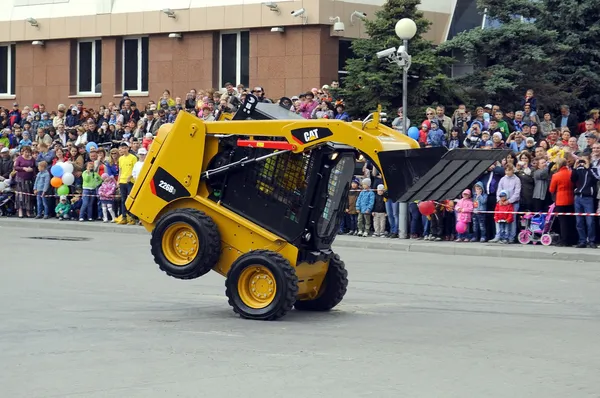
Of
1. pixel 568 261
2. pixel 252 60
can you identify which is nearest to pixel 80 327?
pixel 568 261

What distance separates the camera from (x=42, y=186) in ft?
105

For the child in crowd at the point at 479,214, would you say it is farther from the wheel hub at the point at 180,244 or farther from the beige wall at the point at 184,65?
the wheel hub at the point at 180,244

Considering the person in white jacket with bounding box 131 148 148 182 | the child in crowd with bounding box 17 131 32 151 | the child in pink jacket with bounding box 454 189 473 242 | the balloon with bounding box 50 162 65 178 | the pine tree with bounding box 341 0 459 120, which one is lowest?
the child in pink jacket with bounding box 454 189 473 242

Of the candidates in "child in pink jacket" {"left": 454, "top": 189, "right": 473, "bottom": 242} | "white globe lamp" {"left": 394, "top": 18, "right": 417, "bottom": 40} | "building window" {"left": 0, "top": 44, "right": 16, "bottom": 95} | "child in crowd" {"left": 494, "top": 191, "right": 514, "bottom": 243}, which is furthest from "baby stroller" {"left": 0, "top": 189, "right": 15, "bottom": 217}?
"child in crowd" {"left": 494, "top": 191, "right": 514, "bottom": 243}

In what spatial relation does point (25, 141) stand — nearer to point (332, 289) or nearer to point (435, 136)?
point (435, 136)

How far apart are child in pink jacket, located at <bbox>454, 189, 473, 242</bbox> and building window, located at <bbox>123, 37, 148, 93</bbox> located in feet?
57.5

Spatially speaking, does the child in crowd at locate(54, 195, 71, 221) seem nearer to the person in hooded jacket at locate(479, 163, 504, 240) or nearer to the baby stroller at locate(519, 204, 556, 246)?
the person in hooded jacket at locate(479, 163, 504, 240)

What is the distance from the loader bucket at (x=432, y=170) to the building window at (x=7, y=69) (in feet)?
109

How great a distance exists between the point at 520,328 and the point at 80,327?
4.73 meters

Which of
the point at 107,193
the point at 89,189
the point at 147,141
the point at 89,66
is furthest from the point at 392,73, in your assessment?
the point at 89,66

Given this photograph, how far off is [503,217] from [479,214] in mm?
600

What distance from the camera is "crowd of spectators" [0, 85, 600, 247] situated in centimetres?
2381

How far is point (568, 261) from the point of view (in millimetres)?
21453

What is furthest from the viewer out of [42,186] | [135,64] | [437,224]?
[135,64]
